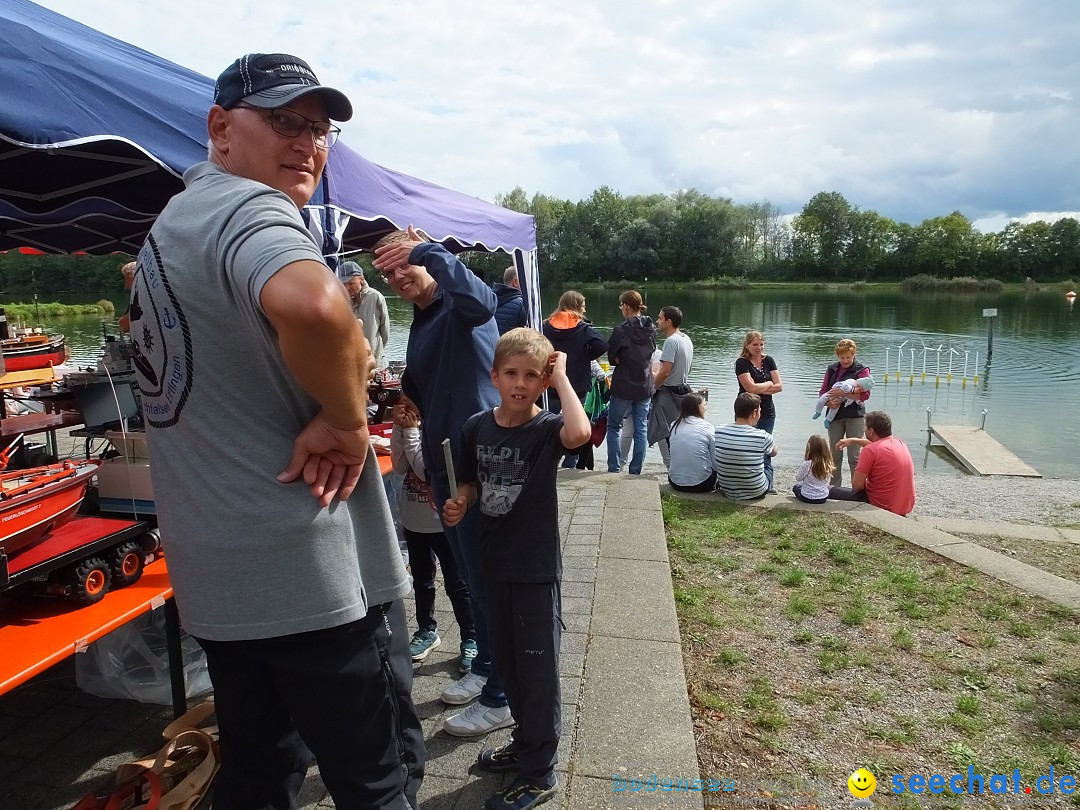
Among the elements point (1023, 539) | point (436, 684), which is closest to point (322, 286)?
point (436, 684)

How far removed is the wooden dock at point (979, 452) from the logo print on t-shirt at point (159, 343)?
37.6ft

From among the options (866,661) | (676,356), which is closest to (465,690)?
(866,661)

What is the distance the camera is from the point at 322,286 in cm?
117

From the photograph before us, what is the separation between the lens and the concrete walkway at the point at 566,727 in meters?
2.25

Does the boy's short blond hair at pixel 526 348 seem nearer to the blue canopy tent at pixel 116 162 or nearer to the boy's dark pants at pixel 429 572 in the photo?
the boy's dark pants at pixel 429 572

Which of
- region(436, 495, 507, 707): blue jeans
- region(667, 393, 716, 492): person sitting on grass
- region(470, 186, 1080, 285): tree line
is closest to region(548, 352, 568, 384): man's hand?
region(436, 495, 507, 707): blue jeans

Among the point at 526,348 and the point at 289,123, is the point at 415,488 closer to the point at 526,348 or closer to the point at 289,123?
the point at 526,348

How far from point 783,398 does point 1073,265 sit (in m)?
75.9

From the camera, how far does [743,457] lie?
5.84 m

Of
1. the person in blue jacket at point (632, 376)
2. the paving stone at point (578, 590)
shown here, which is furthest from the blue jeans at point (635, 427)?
the paving stone at point (578, 590)

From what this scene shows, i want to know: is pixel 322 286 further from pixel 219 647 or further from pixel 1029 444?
pixel 1029 444

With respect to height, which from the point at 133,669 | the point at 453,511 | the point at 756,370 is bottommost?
the point at 133,669

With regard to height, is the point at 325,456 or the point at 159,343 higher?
the point at 159,343

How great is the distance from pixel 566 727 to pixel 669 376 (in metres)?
5.06
